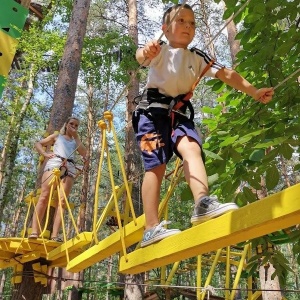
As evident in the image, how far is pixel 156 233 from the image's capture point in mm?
1998

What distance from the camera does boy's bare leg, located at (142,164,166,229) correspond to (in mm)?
2139

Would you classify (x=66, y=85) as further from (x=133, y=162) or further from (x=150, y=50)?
(x=133, y=162)

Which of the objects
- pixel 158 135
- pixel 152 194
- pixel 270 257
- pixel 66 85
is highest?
pixel 66 85

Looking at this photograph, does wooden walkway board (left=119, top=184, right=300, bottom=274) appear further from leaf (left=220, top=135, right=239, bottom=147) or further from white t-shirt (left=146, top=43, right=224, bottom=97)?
leaf (left=220, top=135, right=239, bottom=147)

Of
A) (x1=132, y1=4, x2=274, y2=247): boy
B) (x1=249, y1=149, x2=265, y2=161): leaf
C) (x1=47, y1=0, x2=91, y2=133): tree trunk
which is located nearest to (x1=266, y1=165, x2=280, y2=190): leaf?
(x1=249, y1=149, x2=265, y2=161): leaf

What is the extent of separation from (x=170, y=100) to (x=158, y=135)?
233 mm

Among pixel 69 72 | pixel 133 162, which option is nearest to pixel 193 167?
pixel 69 72

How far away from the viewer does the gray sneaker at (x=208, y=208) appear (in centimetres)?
176

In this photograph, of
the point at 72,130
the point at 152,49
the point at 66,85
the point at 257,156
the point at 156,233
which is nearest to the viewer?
the point at 156,233

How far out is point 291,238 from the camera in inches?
118

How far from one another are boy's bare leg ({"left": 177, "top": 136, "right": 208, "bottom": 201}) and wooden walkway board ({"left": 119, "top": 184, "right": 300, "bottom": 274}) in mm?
272

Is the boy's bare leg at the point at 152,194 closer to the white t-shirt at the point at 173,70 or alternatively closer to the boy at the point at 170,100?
the boy at the point at 170,100

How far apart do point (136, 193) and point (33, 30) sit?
431cm

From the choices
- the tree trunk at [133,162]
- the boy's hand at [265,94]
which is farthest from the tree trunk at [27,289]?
the tree trunk at [133,162]
